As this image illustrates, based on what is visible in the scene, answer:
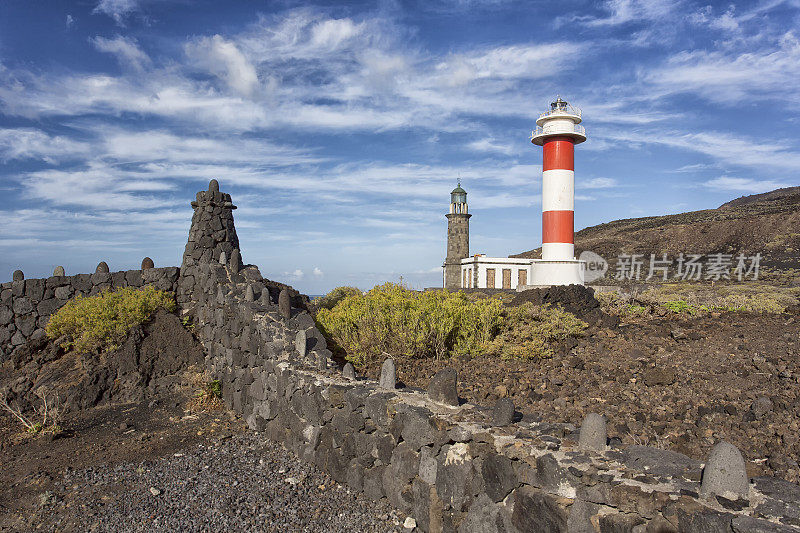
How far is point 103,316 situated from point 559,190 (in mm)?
17287

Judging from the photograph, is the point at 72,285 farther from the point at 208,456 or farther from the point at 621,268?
the point at 621,268

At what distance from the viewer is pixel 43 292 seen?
Result: 10.8 metres

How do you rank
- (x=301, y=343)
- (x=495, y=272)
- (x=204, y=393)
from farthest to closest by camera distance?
(x=495, y=272), (x=204, y=393), (x=301, y=343)

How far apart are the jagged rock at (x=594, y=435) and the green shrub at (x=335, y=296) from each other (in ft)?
28.7

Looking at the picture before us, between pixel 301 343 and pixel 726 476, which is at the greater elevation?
pixel 301 343

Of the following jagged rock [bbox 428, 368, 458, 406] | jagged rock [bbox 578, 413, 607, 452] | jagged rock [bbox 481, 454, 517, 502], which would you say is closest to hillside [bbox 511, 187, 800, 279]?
jagged rock [bbox 428, 368, 458, 406]

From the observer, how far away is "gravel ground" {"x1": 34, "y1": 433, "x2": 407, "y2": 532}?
4770 mm

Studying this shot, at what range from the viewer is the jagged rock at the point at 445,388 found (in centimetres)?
460

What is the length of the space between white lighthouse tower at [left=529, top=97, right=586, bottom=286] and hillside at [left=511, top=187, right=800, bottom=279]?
564 inches

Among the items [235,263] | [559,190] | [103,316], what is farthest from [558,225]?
[103,316]

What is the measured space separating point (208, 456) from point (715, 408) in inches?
228

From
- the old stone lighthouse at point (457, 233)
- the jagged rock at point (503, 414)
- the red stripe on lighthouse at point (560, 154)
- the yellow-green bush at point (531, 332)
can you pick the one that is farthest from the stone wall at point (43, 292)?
the old stone lighthouse at point (457, 233)

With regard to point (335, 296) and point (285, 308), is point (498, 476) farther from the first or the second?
point (335, 296)

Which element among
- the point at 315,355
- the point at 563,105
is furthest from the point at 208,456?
the point at 563,105
